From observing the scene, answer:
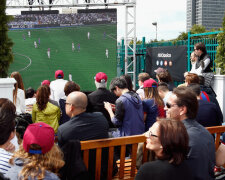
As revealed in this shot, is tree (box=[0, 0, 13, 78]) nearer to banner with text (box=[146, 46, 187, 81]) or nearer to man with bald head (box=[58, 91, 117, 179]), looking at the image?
man with bald head (box=[58, 91, 117, 179])

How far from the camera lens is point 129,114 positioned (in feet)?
14.7

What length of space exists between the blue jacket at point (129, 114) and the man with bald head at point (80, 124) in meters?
0.80

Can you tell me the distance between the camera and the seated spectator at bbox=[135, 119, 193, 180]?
224 cm

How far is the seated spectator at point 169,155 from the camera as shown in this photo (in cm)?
224

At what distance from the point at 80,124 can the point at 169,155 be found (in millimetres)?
1402

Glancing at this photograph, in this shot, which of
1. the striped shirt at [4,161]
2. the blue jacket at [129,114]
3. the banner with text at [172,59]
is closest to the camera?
the striped shirt at [4,161]

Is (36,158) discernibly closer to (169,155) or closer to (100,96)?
(169,155)

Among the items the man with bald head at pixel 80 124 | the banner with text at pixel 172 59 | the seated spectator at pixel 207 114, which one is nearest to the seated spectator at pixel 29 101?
the man with bald head at pixel 80 124

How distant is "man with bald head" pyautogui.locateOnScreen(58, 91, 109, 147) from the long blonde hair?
103 centimetres

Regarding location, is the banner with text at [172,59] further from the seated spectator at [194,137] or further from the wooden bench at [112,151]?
the seated spectator at [194,137]

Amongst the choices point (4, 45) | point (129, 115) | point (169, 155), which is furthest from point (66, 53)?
point (169, 155)

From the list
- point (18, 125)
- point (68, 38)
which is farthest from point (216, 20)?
point (18, 125)

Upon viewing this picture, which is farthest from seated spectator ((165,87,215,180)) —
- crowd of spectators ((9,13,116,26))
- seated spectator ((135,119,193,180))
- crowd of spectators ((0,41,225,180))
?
crowd of spectators ((9,13,116,26))

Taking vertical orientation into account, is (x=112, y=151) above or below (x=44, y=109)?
below
